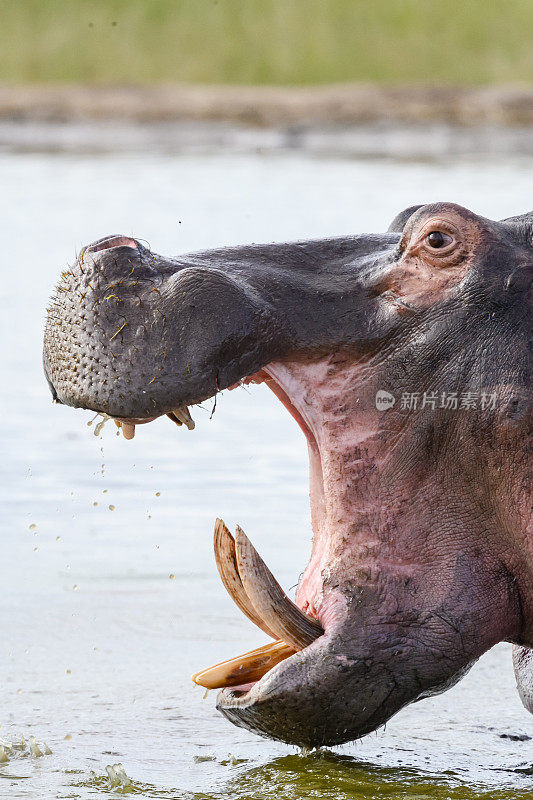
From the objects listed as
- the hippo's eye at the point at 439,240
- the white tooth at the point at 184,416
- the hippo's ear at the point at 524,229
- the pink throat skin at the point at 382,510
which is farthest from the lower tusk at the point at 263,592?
the hippo's ear at the point at 524,229

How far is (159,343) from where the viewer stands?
10.8 ft

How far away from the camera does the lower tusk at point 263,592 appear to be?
11.1 ft

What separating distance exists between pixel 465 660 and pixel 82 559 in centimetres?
288

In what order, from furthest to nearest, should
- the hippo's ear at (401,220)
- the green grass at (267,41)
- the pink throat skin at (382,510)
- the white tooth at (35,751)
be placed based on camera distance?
the green grass at (267,41)
the white tooth at (35,751)
the hippo's ear at (401,220)
the pink throat skin at (382,510)

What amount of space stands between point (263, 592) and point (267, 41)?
2202 inches

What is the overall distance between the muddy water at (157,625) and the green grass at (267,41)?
43185mm

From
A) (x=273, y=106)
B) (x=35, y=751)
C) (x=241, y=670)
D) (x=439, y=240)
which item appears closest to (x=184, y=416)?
(x=241, y=670)

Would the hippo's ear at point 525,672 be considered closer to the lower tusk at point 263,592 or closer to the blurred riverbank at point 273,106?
the lower tusk at point 263,592

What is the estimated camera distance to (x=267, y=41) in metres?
57.4

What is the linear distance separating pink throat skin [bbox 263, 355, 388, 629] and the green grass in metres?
48.2

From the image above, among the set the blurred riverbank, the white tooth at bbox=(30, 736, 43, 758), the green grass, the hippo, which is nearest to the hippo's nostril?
the hippo

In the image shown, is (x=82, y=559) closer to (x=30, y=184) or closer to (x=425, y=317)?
(x=425, y=317)

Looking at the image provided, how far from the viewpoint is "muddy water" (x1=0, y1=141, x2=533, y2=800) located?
4.01 m

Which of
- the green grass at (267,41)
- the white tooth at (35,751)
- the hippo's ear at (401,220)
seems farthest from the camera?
the green grass at (267,41)
